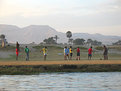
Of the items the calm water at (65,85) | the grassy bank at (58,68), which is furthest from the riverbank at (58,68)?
the calm water at (65,85)

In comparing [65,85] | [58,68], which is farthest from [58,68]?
[65,85]

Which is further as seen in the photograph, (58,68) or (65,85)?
(58,68)

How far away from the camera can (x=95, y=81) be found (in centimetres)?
2502

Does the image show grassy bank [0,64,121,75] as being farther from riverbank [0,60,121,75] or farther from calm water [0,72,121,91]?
calm water [0,72,121,91]

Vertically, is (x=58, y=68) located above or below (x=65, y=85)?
above

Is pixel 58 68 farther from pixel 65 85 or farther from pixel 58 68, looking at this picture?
pixel 65 85

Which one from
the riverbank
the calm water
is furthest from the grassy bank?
the calm water

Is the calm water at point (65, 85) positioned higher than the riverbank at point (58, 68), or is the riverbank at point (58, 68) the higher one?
the riverbank at point (58, 68)

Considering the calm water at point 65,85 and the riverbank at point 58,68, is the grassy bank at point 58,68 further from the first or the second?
the calm water at point 65,85

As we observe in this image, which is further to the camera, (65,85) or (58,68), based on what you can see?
(58,68)

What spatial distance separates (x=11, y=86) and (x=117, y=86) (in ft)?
23.3

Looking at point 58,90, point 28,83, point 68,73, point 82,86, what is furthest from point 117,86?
point 68,73

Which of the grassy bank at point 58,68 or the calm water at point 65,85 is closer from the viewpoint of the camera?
the calm water at point 65,85

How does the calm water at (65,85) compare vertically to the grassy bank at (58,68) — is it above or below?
below
